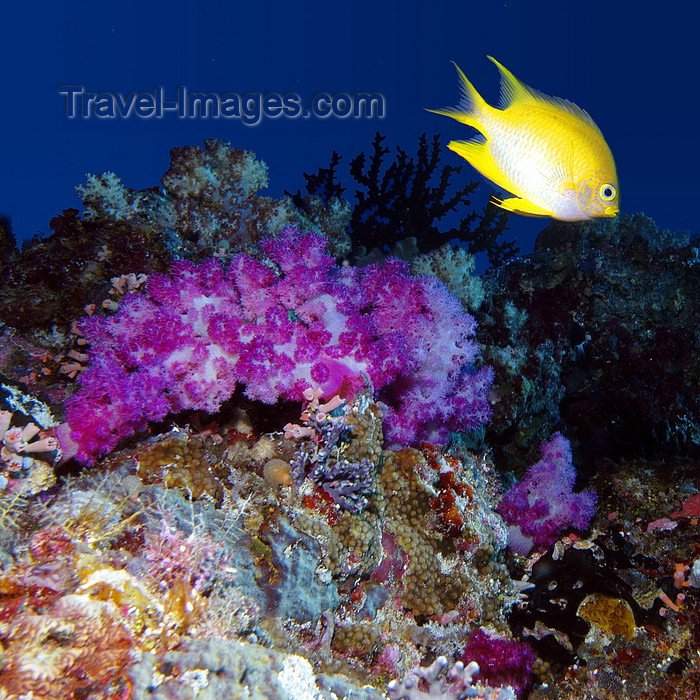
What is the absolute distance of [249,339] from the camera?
2916 mm

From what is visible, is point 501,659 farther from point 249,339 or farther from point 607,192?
point 607,192

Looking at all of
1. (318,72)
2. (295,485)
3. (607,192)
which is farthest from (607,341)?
(318,72)

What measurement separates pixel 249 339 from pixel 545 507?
3.23 metres

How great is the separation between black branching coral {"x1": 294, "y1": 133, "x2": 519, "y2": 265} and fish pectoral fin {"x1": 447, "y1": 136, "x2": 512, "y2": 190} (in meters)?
4.92

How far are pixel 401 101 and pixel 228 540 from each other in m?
122

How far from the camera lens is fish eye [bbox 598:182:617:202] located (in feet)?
6.98

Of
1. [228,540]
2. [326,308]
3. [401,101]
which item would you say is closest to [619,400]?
[326,308]

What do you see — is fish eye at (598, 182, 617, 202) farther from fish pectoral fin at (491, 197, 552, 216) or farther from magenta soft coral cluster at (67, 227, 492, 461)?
magenta soft coral cluster at (67, 227, 492, 461)

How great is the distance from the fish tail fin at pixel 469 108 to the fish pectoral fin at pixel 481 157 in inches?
3.6

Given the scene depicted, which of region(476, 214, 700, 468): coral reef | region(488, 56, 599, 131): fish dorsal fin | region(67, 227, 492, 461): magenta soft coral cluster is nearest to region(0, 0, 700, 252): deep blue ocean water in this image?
region(476, 214, 700, 468): coral reef

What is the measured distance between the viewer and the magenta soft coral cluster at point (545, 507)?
4066 mm

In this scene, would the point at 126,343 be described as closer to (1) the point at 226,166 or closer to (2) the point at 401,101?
(1) the point at 226,166

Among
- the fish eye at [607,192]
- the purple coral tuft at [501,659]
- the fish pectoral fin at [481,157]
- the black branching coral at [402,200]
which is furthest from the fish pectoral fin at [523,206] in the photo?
the black branching coral at [402,200]

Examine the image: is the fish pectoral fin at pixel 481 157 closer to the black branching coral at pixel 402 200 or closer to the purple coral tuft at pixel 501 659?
the purple coral tuft at pixel 501 659
